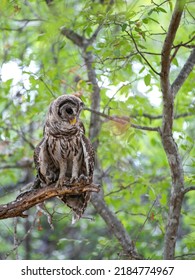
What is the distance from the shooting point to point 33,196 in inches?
165

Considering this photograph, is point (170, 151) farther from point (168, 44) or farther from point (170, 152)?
point (168, 44)

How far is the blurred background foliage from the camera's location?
4.96m

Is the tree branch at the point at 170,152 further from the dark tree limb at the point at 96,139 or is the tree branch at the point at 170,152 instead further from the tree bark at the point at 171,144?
the dark tree limb at the point at 96,139

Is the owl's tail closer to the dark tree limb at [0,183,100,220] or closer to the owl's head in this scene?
the dark tree limb at [0,183,100,220]

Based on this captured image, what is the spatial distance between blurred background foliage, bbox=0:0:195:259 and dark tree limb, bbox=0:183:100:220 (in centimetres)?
26

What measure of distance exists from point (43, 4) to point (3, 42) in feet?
2.77

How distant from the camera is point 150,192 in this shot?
19.1 ft

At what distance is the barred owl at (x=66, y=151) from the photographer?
442 centimetres

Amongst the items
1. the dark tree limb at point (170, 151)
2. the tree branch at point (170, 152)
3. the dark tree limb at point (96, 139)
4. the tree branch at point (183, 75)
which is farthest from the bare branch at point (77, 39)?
the tree branch at point (170, 152)

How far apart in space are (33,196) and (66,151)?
563mm

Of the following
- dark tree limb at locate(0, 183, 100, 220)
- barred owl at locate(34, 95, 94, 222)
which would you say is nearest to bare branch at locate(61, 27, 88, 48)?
barred owl at locate(34, 95, 94, 222)

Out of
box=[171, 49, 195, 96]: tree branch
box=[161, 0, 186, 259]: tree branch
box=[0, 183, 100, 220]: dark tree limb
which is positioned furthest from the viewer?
box=[171, 49, 195, 96]: tree branch

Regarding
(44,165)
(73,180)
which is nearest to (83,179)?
(73,180)
